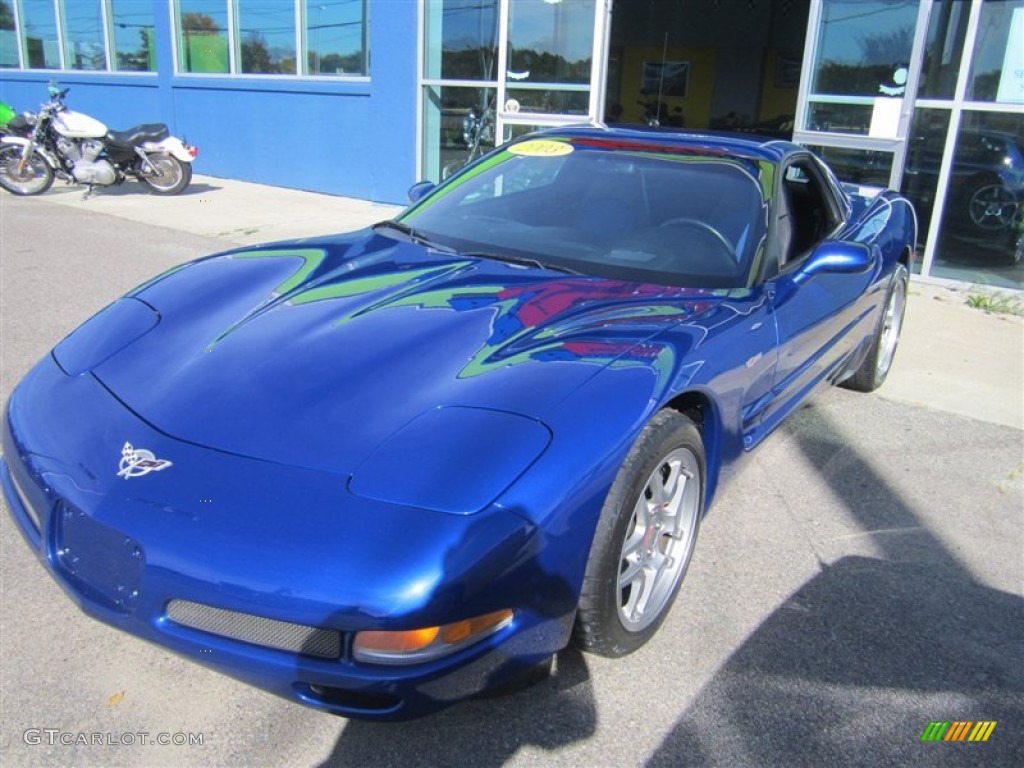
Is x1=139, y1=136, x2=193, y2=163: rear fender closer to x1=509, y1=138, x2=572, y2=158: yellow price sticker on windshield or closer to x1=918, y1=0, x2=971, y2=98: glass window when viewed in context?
x1=509, y1=138, x2=572, y2=158: yellow price sticker on windshield

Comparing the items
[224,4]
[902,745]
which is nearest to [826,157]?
[902,745]

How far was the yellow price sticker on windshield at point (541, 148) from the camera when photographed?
3.77 meters

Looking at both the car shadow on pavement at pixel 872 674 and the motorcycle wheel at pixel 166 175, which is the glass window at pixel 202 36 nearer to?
the motorcycle wheel at pixel 166 175

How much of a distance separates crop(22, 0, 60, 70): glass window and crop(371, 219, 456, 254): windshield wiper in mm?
15967

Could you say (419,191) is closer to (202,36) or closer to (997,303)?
(997,303)

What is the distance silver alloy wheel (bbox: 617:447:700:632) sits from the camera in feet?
7.80

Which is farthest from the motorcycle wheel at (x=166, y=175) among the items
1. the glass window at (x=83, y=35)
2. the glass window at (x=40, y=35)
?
the glass window at (x=40, y=35)

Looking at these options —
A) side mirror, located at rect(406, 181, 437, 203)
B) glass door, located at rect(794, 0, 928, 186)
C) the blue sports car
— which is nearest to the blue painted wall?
glass door, located at rect(794, 0, 928, 186)

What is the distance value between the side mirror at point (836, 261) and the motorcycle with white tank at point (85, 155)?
10.0m

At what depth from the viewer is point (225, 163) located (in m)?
13.2

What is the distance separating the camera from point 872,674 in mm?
2459

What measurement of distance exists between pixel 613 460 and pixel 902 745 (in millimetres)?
1053

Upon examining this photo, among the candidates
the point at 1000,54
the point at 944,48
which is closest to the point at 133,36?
the point at 944,48

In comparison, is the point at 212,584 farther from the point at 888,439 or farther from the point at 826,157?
the point at 826,157
